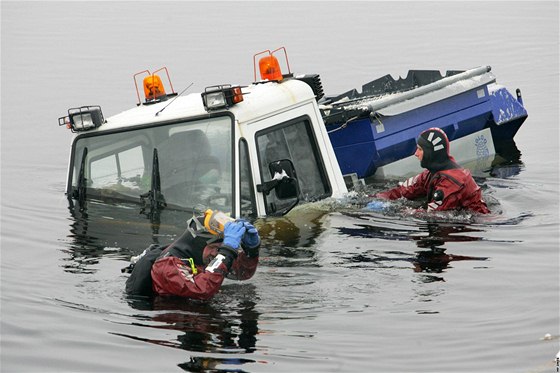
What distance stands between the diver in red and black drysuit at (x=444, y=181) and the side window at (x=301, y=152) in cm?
161

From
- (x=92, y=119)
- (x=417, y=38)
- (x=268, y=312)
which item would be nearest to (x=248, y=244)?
(x=268, y=312)

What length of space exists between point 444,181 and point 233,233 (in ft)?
13.6

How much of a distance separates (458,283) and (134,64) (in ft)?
60.0

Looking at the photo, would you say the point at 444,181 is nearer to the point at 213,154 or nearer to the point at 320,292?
the point at 213,154

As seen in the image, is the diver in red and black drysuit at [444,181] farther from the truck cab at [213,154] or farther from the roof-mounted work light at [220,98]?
the roof-mounted work light at [220,98]

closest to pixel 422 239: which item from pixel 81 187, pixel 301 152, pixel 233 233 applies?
pixel 301 152

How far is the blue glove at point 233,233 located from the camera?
25.6 feet

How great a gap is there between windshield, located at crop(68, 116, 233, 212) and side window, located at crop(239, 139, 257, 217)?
10cm

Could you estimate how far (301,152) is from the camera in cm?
1020

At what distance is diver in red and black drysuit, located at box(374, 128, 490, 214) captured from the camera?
445 inches

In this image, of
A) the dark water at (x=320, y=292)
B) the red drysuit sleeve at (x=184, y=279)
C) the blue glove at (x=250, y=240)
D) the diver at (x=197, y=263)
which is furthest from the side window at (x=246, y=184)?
the red drysuit sleeve at (x=184, y=279)

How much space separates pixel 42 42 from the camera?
30.7 m

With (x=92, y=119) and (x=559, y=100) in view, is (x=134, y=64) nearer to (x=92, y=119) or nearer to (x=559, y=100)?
(x=559, y=100)

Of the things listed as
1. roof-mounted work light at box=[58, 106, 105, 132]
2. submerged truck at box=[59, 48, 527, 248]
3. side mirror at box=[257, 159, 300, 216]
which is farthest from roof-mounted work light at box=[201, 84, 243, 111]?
roof-mounted work light at box=[58, 106, 105, 132]
